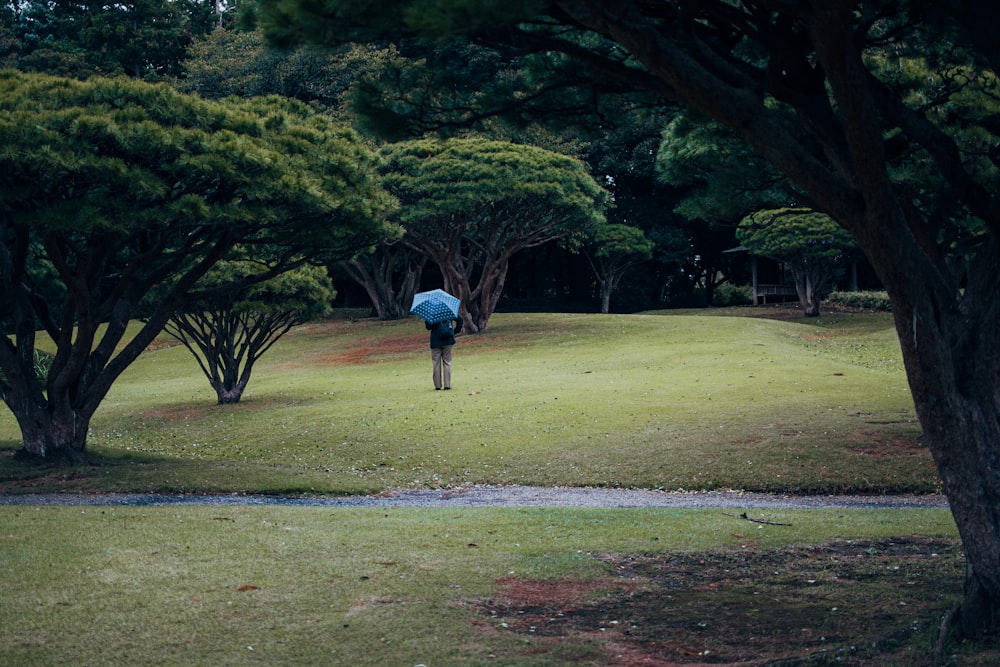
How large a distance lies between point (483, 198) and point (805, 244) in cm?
1398

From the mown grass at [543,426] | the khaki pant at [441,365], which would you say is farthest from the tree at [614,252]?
the khaki pant at [441,365]

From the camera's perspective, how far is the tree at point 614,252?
157 feet

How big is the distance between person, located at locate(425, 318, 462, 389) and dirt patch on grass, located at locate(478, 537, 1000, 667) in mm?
13244

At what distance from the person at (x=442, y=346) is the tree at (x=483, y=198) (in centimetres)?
1089

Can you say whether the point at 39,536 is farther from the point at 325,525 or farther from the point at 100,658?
the point at 100,658

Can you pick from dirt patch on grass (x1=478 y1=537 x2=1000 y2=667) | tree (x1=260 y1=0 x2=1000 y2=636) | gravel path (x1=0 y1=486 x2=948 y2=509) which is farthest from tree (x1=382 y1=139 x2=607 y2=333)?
tree (x1=260 y1=0 x2=1000 y2=636)

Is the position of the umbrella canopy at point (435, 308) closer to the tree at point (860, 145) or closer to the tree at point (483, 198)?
the tree at point (483, 198)

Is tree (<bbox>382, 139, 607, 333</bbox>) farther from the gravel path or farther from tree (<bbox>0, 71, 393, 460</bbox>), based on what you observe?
the gravel path

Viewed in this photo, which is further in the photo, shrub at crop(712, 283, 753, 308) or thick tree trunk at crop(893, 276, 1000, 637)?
shrub at crop(712, 283, 753, 308)

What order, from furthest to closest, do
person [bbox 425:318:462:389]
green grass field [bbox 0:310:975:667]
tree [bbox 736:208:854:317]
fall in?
1. tree [bbox 736:208:854:317]
2. person [bbox 425:318:462:389]
3. green grass field [bbox 0:310:975:667]

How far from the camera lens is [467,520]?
10.7m

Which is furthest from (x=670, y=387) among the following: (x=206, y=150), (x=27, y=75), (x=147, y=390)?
(x=147, y=390)

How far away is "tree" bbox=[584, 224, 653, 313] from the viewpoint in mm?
48000

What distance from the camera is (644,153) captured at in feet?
164
